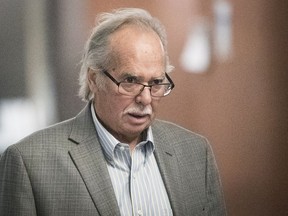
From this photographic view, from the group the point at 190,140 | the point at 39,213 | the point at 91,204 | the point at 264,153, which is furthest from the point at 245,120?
the point at 39,213

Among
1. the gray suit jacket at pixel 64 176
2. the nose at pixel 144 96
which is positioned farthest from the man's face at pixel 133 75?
the gray suit jacket at pixel 64 176

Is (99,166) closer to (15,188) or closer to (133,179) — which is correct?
(133,179)

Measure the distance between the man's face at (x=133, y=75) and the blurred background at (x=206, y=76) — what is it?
262 millimetres

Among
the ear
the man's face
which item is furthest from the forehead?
the ear

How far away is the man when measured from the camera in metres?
1.34

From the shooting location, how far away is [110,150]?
144cm

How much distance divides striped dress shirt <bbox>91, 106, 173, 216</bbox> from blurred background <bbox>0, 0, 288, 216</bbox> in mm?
245

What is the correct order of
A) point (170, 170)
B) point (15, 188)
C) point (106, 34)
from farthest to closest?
point (170, 170)
point (106, 34)
point (15, 188)

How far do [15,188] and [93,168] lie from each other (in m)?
0.24

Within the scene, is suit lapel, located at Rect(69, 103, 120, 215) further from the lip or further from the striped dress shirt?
the lip

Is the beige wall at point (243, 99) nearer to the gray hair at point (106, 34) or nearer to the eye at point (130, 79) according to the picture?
the gray hair at point (106, 34)

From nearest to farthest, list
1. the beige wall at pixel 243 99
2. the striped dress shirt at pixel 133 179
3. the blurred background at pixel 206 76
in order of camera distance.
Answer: the striped dress shirt at pixel 133 179, the blurred background at pixel 206 76, the beige wall at pixel 243 99

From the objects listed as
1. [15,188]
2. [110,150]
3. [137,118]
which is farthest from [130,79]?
[15,188]

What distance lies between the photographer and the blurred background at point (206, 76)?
1.56 metres
